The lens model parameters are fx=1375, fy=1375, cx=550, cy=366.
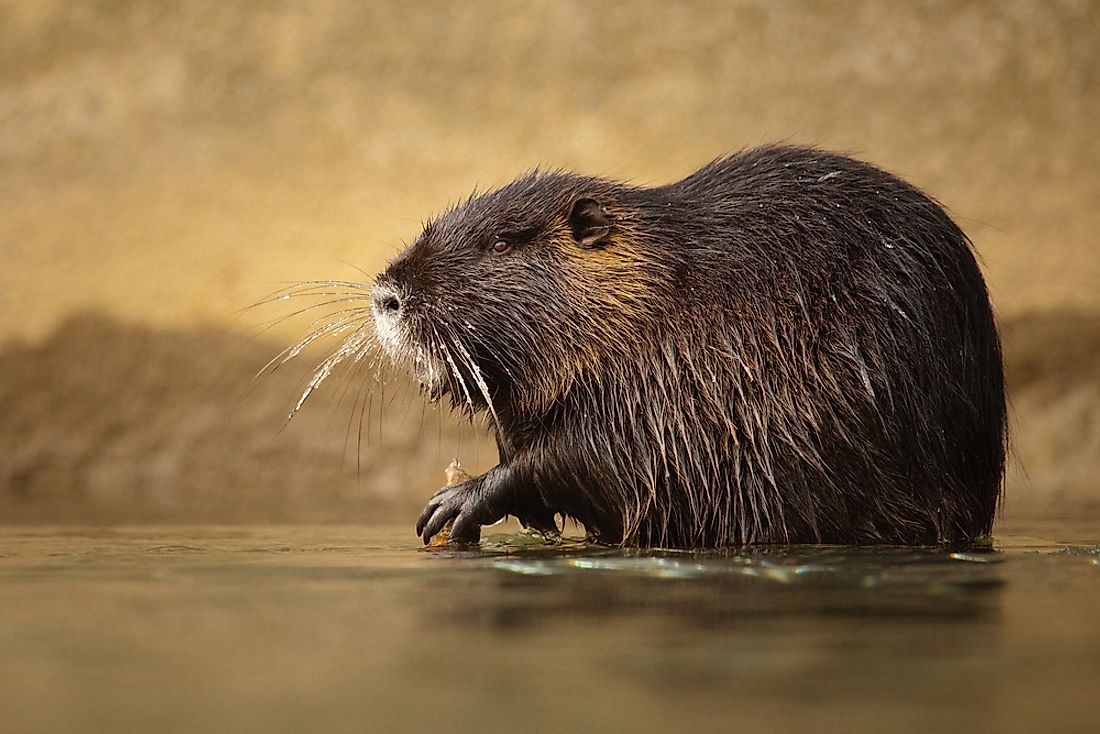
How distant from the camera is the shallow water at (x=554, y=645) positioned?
93 cm

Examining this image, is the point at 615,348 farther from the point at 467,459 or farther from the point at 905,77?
the point at 905,77

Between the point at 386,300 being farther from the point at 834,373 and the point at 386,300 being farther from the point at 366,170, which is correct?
the point at 366,170

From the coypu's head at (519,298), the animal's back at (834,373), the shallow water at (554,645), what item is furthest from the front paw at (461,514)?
the shallow water at (554,645)

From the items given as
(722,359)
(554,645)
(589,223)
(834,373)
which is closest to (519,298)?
(589,223)

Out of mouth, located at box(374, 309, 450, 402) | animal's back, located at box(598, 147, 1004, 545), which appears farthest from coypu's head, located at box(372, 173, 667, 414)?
animal's back, located at box(598, 147, 1004, 545)

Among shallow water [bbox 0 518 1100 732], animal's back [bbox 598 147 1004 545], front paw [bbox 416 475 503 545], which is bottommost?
shallow water [bbox 0 518 1100 732]

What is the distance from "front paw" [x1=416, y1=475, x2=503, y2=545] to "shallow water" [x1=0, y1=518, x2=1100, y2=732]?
49 cm

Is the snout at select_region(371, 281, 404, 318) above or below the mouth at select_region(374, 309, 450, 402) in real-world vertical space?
above

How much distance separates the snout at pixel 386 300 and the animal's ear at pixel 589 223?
376 millimetres

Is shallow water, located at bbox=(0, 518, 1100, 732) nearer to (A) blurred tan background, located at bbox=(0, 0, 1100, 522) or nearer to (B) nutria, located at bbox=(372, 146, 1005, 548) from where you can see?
(B) nutria, located at bbox=(372, 146, 1005, 548)

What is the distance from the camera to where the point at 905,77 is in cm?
629

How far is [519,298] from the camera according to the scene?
268cm

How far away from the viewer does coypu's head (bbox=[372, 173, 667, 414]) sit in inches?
104

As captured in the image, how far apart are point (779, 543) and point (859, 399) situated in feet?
0.97
